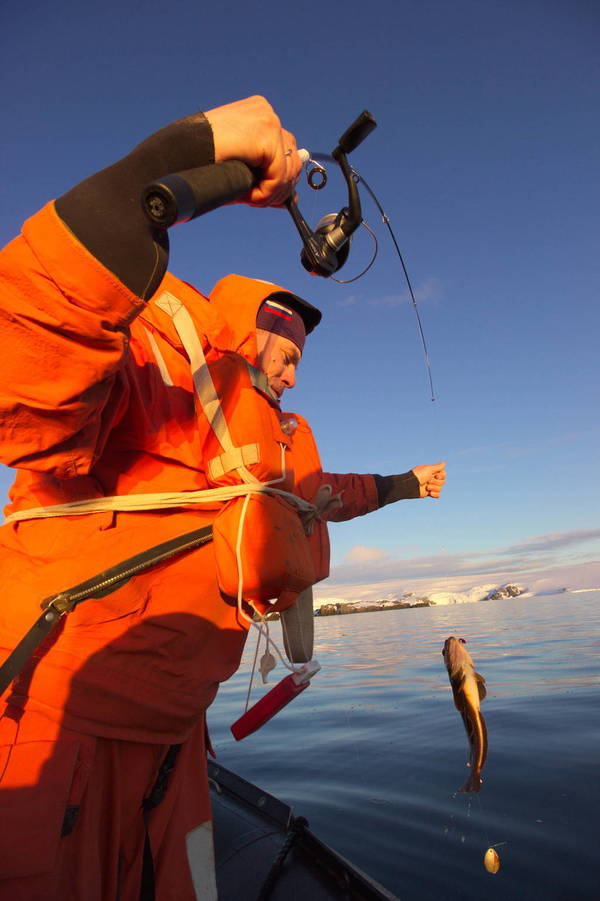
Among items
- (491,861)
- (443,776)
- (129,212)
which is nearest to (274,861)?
(491,861)

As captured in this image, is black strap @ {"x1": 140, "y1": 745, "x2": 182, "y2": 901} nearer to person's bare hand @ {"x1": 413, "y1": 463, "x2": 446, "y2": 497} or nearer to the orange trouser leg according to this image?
the orange trouser leg

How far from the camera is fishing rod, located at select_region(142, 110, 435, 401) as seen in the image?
4.02ft

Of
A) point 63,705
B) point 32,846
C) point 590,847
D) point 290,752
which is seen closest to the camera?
point 32,846

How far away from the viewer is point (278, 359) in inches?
130

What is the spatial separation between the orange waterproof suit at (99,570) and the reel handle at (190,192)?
207 mm

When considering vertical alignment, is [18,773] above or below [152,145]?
below

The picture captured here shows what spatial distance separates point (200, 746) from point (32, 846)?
3.46 feet

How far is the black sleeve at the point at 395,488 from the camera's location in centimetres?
486

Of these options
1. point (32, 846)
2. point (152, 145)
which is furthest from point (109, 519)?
point (152, 145)

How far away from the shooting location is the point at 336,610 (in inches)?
2318

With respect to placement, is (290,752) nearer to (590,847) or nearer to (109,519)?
(590,847)

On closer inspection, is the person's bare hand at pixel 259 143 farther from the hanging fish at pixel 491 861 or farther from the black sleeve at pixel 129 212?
the hanging fish at pixel 491 861

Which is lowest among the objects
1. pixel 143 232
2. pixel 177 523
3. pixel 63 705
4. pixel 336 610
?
pixel 336 610

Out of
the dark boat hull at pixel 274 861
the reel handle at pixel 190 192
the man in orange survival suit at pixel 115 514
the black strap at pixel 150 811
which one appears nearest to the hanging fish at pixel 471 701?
the dark boat hull at pixel 274 861
